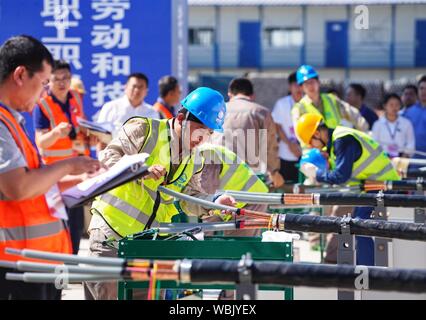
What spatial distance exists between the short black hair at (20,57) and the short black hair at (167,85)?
607cm

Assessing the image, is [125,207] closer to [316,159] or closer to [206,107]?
[206,107]

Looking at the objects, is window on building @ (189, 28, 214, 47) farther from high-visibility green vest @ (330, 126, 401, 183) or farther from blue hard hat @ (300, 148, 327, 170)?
high-visibility green vest @ (330, 126, 401, 183)

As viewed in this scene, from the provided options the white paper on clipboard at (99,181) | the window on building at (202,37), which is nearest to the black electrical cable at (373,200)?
the white paper on clipboard at (99,181)

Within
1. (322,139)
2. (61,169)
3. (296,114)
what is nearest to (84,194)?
(61,169)

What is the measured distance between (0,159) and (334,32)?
40224 millimetres

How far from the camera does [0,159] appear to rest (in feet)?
10.7

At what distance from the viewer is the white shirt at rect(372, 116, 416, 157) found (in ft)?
39.2

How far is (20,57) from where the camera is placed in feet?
11.2

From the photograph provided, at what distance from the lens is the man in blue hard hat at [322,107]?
374 inches

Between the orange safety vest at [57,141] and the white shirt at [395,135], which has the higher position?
the orange safety vest at [57,141]

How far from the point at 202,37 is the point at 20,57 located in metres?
40.6

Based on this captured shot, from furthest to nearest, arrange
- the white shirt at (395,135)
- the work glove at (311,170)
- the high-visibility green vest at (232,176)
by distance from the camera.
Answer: the white shirt at (395,135)
the work glove at (311,170)
the high-visibility green vest at (232,176)

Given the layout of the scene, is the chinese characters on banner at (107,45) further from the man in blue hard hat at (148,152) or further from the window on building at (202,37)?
the window on building at (202,37)

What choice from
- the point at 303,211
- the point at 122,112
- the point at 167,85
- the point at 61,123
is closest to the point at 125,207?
the point at 61,123
